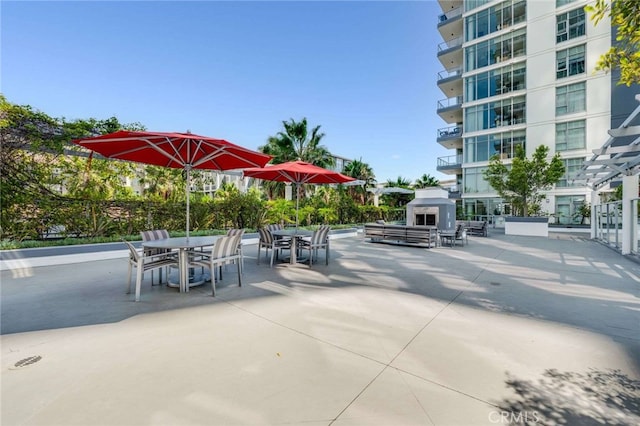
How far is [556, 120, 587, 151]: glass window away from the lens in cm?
2177

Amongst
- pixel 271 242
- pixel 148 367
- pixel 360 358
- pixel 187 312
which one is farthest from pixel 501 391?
pixel 271 242

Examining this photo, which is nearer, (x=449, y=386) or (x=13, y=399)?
(x=13, y=399)

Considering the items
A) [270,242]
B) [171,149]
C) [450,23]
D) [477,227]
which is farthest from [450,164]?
[171,149]

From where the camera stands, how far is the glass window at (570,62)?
2186cm

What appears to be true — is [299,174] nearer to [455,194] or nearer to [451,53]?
[455,194]

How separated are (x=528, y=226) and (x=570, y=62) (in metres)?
15.8

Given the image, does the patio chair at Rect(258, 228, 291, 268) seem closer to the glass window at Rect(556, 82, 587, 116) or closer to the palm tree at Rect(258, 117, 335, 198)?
the palm tree at Rect(258, 117, 335, 198)

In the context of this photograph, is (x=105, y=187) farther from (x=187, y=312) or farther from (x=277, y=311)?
(x=277, y=311)

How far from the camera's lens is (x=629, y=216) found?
8.97 meters

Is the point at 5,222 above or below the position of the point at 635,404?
above

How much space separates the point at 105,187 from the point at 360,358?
1033 cm

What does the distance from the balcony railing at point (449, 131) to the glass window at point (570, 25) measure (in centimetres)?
977

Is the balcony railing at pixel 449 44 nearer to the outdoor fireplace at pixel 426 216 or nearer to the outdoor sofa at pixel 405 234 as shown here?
the outdoor fireplace at pixel 426 216

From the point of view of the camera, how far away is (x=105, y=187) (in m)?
9.32
